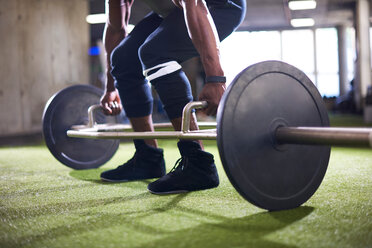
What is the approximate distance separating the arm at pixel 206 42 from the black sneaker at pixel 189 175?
0.33 meters

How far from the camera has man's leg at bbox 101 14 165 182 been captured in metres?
1.85

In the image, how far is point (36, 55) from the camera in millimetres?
6270

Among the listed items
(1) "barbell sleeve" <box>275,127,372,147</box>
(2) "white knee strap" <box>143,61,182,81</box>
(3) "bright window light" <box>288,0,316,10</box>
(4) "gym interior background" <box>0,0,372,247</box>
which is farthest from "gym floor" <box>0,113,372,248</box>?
(3) "bright window light" <box>288,0,316,10</box>

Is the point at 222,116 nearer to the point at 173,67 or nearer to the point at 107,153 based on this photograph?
the point at 173,67

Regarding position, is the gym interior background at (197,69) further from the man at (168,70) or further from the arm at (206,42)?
the arm at (206,42)

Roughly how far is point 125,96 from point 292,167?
94 centimetres

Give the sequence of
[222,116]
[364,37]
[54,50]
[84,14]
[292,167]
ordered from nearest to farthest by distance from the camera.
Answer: [222,116]
[292,167]
[54,50]
[84,14]
[364,37]

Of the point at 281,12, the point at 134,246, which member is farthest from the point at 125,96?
the point at 281,12

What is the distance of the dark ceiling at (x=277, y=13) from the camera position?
11.5m

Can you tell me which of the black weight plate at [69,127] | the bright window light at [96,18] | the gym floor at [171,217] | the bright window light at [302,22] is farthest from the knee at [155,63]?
the bright window light at [302,22]

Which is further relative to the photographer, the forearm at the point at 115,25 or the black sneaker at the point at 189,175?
the forearm at the point at 115,25

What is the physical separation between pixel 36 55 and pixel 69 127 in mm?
4420

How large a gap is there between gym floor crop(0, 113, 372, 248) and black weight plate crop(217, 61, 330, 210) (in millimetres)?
90

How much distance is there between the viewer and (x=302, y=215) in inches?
47.6
